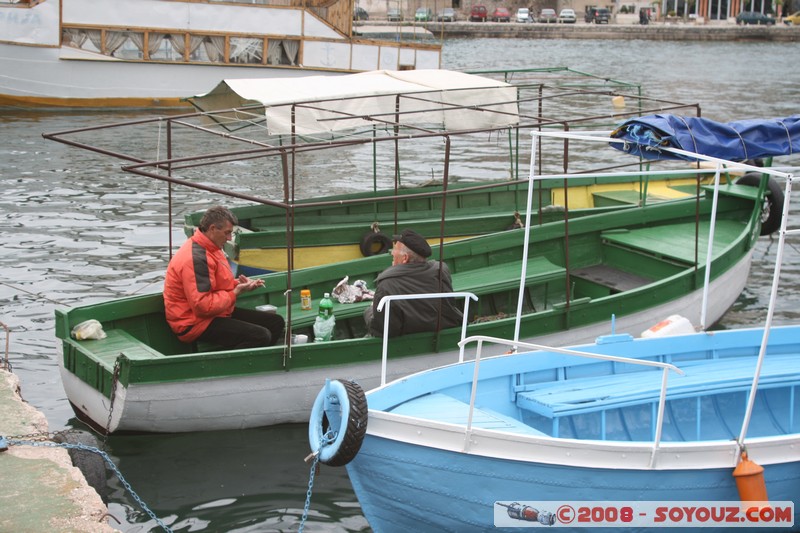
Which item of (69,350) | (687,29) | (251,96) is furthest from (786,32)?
(69,350)

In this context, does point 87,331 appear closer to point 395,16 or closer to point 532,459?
point 532,459

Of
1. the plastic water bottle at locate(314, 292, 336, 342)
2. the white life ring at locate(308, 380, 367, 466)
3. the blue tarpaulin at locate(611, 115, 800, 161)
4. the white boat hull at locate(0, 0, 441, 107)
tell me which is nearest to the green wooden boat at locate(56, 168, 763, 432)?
the plastic water bottle at locate(314, 292, 336, 342)

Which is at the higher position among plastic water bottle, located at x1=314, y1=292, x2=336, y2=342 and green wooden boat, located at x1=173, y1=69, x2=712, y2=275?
green wooden boat, located at x1=173, y1=69, x2=712, y2=275

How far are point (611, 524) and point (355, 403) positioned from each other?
6.80 feet

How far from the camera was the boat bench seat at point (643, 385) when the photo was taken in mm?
7844

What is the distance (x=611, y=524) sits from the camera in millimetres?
7086

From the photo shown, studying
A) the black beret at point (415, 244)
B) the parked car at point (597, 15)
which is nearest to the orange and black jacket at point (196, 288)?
the black beret at point (415, 244)

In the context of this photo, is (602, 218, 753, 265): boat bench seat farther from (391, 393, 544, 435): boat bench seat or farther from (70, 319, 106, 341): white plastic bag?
(70, 319, 106, 341): white plastic bag

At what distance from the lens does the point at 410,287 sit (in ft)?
31.3

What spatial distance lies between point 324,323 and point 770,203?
7859 millimetres

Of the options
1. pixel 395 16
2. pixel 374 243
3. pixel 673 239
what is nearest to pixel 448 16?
pixel 395 16

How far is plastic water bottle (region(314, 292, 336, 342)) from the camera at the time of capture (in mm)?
10086

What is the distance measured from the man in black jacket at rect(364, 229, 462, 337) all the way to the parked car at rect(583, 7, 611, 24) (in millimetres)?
86873

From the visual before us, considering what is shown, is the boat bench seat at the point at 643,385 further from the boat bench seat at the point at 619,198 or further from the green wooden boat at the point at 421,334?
the boat bench seat at the point at 619,198
